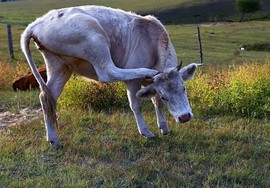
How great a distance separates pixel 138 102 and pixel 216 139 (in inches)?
49.4

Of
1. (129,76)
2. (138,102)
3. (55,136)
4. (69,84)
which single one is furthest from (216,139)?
(69,84)

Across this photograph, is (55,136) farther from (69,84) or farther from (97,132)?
(69,84)

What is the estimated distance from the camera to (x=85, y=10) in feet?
20.8

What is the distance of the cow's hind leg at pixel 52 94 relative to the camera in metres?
6.31

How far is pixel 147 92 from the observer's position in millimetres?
5984

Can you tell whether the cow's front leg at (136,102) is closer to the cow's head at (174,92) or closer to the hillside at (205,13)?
the cow's head at (174,92)

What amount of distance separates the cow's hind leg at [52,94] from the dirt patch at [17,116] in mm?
1377

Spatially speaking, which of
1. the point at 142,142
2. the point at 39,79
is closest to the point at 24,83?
the point at 39,79

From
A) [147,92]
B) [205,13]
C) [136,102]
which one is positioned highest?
[147,92]

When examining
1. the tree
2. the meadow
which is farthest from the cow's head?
the tree

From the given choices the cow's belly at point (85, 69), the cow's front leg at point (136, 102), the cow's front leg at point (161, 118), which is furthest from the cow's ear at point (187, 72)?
the cow's belly at point (85, 69)

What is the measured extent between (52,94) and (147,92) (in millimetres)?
1400

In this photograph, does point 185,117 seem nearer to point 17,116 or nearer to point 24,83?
point 17,116

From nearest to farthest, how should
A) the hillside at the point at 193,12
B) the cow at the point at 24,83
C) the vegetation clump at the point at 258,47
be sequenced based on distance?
1. the cow at the point at 24,83
2. the vegetation clump at the point at 258,47
3. the hillside at the point at 193,12
